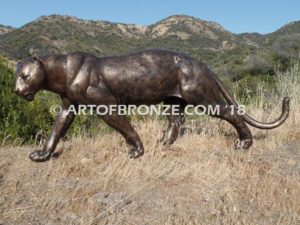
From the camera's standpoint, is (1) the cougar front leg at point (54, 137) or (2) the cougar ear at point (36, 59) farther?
(1) the cougar front leg at point (54, 137)

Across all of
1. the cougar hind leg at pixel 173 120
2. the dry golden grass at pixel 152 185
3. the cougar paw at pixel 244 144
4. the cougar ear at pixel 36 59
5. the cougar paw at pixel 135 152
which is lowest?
the dry golden grass at pixel 152 185

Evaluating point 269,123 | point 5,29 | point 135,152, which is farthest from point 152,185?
point 5,29

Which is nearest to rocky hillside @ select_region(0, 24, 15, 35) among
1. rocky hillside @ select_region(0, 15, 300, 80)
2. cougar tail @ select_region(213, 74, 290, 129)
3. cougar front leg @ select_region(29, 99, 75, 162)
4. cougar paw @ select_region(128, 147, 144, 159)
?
rocky hillside @ select_region(0, 15, 300, 80)

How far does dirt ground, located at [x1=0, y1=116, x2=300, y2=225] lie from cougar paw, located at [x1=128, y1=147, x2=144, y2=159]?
0.19 ft

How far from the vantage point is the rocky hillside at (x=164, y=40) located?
21.7m

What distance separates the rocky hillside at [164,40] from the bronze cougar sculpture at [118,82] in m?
15.0

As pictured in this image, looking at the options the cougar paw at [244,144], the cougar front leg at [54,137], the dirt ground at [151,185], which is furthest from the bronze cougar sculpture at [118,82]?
the cougar paw at [244,144]

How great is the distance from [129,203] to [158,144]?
1230 mm

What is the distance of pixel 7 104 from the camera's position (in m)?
6.12

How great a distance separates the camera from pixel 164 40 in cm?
5138

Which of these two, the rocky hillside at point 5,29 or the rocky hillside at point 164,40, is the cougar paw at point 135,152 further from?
the rocky hillside at point 5,29

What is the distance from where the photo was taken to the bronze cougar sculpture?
3.98 m

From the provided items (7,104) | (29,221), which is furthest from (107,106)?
(7,104)

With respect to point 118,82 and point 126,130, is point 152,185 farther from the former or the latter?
point 118,82
